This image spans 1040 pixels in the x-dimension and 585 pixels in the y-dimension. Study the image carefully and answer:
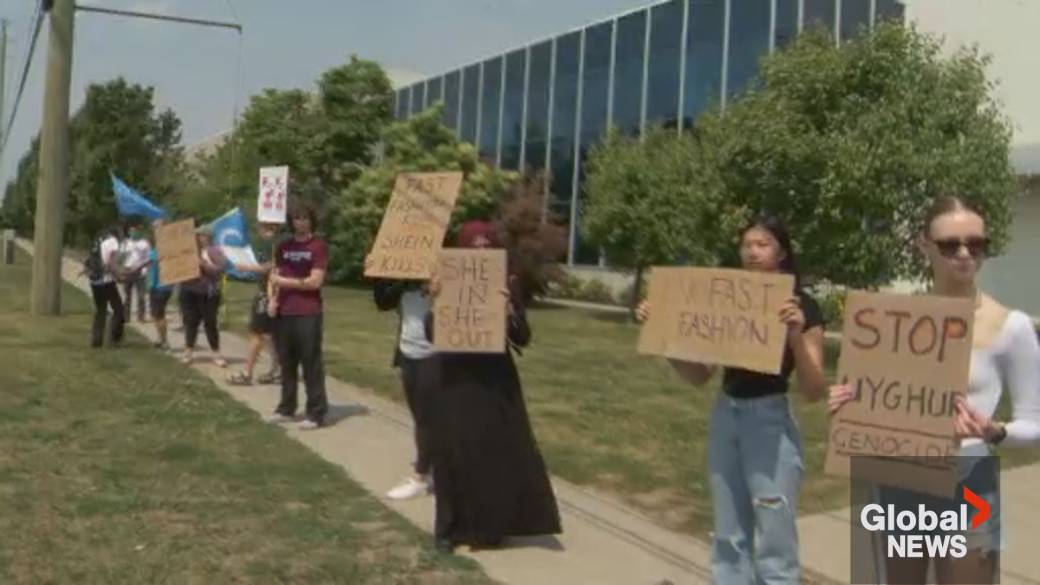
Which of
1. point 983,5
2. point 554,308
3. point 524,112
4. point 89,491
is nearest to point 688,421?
point 89,491

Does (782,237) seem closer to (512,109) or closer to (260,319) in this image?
(260,319)

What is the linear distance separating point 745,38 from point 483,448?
26.7 metres

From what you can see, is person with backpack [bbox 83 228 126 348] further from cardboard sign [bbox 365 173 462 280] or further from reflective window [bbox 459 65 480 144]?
reflective window [bbox 459 65 480 144]

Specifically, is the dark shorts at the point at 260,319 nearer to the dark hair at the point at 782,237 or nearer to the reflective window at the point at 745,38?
the dark hair at the point at 782,237

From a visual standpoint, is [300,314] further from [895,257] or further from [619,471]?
[895,257]

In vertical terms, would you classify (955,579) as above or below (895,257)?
below

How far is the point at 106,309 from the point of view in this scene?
14.4 metres

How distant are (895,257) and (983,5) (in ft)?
32.2

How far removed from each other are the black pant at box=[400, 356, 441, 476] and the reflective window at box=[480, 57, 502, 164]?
112 ft

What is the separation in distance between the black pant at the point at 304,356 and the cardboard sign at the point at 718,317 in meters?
4.90

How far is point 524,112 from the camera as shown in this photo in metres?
39.8

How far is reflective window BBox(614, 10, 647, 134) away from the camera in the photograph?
34.9 metres

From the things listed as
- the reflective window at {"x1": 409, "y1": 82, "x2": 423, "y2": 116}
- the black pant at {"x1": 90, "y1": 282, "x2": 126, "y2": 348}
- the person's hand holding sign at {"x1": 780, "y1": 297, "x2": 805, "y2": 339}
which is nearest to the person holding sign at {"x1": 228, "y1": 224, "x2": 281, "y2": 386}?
the black pant at {"x1": 90, "y1": 282, "x2": 126, "y2": 348}

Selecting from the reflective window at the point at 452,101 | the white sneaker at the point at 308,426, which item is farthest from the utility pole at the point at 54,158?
the reflective window at the point at 452,101
